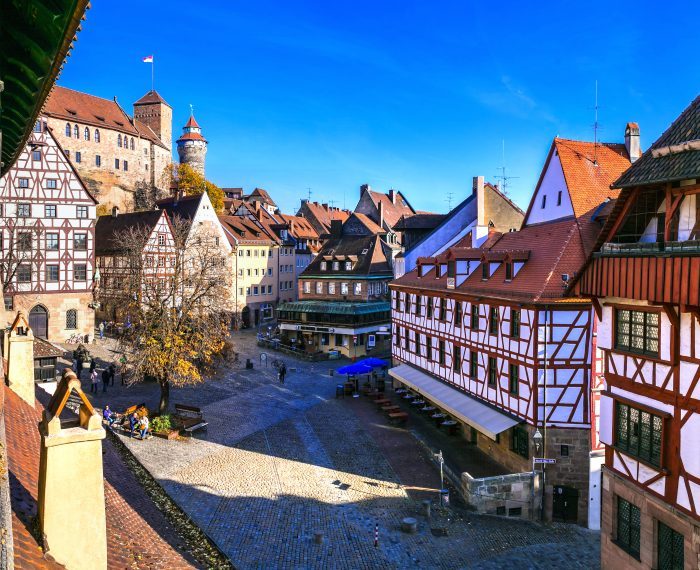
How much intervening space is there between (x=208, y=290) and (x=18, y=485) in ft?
75.7

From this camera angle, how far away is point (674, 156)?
11.7 m

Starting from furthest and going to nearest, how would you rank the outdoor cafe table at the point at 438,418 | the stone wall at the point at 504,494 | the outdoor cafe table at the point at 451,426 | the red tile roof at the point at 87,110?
the red tile roof at the point at 87,110 < the outdoor cafe table at the point at 438,418 < the outdoor cafe table at the point at 451,426 < the stone wall at the point at 504,494

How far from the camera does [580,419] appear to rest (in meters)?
20.7

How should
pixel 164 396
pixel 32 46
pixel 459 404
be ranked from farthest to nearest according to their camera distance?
1. pixel 164 396
2. pixel 459 404
3. pixel 32 46

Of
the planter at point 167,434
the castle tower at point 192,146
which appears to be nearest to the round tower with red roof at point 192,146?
the castle tower at point 192,146

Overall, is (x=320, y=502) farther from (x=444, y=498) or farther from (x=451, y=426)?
(x=451, y=426)

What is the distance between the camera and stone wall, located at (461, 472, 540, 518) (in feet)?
65.5

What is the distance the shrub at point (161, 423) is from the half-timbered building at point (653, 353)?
18.0 meters

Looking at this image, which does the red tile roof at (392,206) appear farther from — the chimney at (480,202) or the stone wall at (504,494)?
the stone wall at (504,494)

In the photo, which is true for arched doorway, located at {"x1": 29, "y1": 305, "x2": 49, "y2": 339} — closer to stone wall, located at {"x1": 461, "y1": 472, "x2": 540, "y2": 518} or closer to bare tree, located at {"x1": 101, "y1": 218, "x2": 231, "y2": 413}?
bare tree, located at {"x1": 101, "y1": 218, "x2": 231, "y2": 413}

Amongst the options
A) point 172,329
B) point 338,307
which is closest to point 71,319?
point 338,307

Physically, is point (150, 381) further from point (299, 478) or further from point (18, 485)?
point (18, 485)

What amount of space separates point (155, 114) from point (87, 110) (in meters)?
17.7

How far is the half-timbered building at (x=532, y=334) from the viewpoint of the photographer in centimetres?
2073
